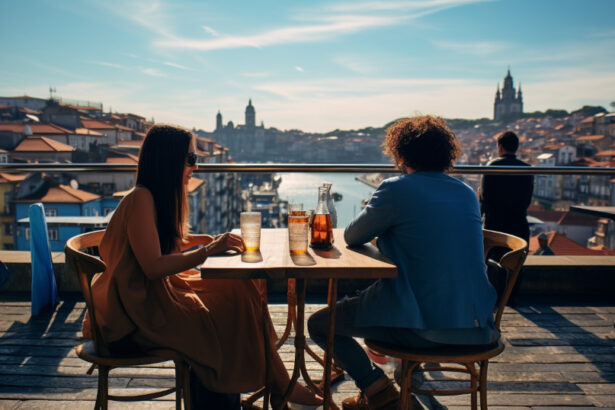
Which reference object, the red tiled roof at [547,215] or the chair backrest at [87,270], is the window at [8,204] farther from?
the red tiled roof at [547,215]

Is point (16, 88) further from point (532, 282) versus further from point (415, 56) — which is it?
point (532, 282)

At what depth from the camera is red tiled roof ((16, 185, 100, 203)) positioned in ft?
116

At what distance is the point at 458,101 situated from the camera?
4857 inches

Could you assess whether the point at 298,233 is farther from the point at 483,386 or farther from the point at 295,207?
the point at 483,386

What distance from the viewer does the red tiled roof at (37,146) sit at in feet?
127

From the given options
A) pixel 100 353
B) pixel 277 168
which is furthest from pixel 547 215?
pixel 100 353

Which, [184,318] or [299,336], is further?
[299,336]

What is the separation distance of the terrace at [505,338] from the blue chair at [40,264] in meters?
0.08

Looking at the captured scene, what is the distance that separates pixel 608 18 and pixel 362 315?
11290 centimetres

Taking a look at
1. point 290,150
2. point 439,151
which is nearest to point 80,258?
point 439,151

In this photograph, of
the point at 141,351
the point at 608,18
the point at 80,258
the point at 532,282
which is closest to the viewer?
the point at 80,258

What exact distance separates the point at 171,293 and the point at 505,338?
1.93m

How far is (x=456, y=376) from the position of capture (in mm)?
2430

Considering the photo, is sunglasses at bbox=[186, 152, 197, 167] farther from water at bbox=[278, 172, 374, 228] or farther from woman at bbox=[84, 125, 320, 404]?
water at bbox=[278, 172, 374, 228]
